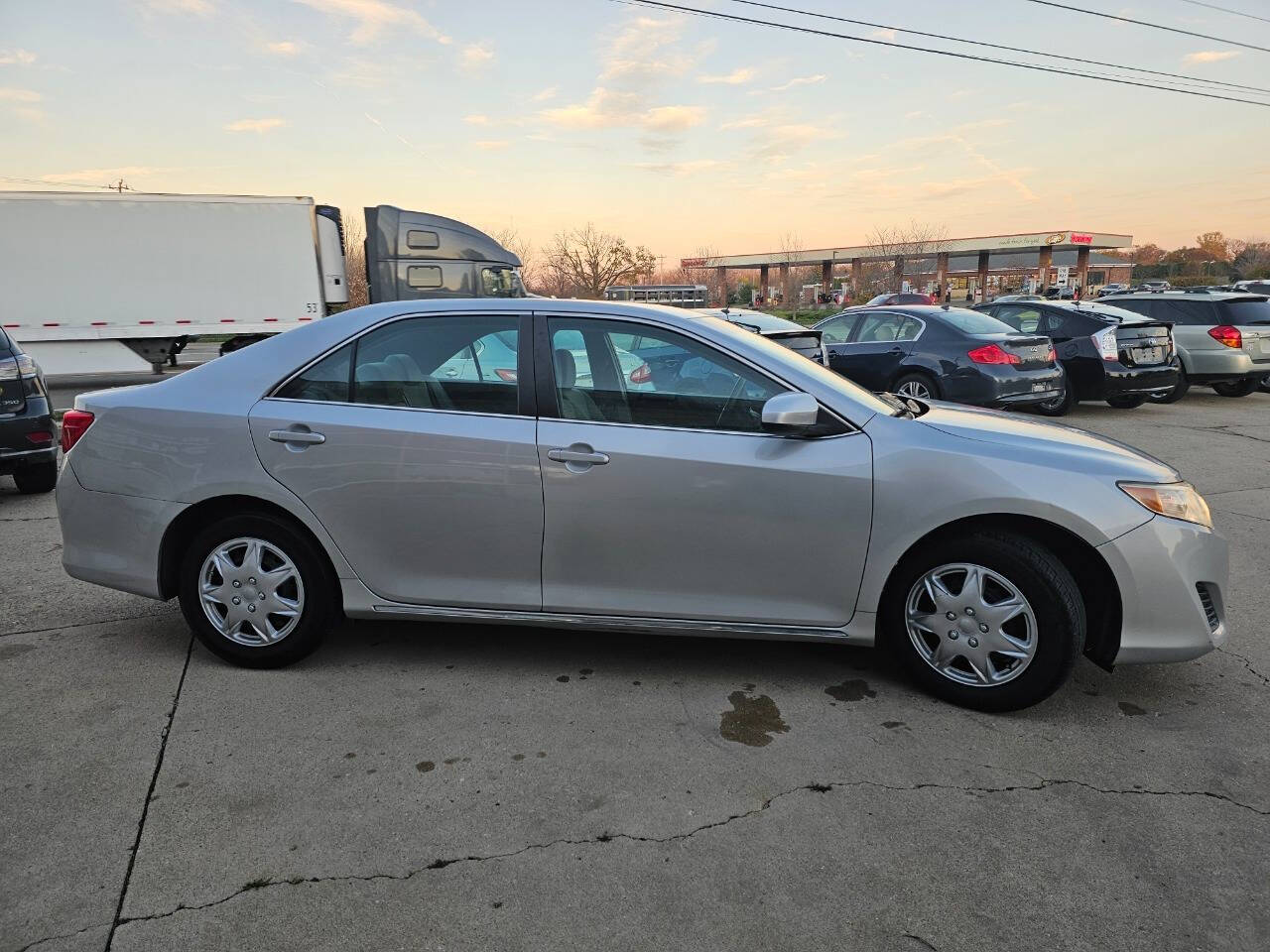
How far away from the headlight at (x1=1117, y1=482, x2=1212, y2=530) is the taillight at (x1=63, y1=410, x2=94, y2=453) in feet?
14.1

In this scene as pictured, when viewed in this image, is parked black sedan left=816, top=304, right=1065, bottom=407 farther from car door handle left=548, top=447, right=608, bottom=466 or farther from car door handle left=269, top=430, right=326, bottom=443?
car door handle left=269, top=430, right=326, bottom=443

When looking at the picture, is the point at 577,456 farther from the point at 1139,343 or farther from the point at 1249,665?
the point at 1139,343

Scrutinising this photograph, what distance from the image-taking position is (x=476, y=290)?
16062mm

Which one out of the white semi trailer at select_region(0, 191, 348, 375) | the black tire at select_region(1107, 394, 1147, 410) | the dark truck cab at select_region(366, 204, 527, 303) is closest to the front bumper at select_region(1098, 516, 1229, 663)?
the black tire at select_region(1107, 394, 1147, 410)

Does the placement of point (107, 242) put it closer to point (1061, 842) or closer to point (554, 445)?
point (554, 445)

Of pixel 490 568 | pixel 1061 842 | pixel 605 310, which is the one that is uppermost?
pixel 605 310

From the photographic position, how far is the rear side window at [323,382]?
11.7ft

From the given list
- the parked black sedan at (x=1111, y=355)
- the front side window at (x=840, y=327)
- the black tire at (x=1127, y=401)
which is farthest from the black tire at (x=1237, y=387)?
the front side window at (x=840, y=327)

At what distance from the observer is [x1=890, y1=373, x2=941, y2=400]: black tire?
9781mm

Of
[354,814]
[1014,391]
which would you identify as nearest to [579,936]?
[354,814]

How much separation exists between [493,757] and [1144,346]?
11.6 m

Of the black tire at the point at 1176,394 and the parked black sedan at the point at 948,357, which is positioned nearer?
the parked black sedan at the point at 948,357

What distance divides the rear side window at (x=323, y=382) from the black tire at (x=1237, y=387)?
46.7 ft

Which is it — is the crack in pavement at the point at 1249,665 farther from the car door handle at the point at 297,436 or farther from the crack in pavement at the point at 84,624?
the crack in pavement at the point at 84,624
